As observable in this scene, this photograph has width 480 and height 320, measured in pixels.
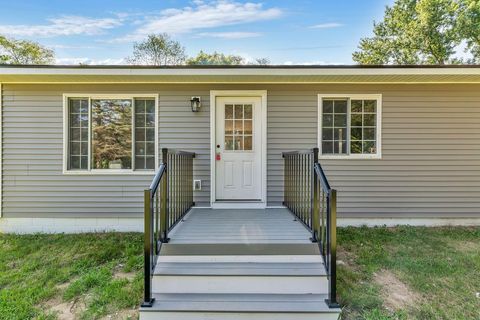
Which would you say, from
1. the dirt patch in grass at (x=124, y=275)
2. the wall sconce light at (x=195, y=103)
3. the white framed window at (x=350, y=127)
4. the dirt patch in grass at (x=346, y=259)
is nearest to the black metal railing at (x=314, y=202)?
the dirt patch in grass at (x=346, y=259)

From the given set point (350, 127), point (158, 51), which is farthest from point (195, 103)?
point (158, 51)

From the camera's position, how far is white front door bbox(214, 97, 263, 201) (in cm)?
501

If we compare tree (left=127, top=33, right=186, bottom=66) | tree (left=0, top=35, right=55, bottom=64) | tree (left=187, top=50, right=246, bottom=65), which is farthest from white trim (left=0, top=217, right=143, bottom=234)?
tree (left=0, top=35, right=55, bottom=64)

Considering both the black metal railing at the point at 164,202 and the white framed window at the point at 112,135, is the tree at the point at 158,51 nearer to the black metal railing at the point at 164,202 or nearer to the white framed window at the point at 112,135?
the white framed window at the point at 112,135

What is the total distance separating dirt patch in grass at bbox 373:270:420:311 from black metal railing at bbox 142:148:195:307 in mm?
2400

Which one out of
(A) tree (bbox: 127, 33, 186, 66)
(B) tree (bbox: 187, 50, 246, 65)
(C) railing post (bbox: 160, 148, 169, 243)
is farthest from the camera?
(B) tree (bbox: 187, 50, 246, 65)

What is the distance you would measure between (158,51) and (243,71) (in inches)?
700

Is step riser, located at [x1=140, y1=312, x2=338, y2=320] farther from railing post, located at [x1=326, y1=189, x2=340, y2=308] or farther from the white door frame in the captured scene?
the white door frame

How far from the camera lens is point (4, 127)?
191 inches

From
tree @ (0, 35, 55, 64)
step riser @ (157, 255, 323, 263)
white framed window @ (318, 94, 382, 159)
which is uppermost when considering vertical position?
tree @ (0, 35, 55, 64)

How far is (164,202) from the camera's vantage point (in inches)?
116

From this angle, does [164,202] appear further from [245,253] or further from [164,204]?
[245,253]

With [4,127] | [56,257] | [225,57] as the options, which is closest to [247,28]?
[225,57]

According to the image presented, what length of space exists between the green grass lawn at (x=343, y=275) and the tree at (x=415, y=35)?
56.4ft
